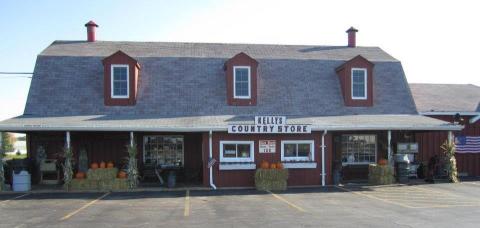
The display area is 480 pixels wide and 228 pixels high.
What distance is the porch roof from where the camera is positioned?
695 inches

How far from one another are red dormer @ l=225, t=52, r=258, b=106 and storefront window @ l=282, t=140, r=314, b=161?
10.5 feet

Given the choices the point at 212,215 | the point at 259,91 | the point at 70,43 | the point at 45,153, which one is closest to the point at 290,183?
the point at 259,91

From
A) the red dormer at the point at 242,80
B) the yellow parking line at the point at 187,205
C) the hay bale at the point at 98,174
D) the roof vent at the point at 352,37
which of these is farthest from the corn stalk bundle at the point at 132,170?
the roof vent at the point at 352,37

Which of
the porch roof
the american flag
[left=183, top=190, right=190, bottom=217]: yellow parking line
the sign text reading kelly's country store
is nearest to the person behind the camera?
[left=183, top=190, right=190, bottom=217]: yellow parking line

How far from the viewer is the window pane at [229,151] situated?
19281 millimetres

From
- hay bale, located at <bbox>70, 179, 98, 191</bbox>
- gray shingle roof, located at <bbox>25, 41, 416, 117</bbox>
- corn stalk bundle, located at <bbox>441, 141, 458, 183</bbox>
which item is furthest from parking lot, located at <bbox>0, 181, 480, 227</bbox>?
gray shingle roof, located at <bbox>25, 41, 416, 117</bbox>

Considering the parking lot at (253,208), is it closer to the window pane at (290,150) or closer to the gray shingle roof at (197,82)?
the window pane at (290,150)

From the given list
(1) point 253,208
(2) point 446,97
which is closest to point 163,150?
(1) point 253,208

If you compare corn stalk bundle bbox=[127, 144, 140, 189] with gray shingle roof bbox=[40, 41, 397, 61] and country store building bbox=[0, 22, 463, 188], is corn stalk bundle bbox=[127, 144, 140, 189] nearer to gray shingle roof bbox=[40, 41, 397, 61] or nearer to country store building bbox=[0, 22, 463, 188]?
country store building bbox=[0, 22, 463, 188]

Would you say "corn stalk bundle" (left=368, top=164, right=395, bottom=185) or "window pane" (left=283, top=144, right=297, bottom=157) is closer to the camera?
"corn stalk bundle" (left=368, top=164, right=395, bottom=185)

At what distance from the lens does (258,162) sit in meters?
19.3

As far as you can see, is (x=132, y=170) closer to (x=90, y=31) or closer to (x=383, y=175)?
(x=383, y=175)

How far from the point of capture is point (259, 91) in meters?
22.5

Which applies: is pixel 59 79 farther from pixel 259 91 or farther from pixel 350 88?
pixel 350 88
